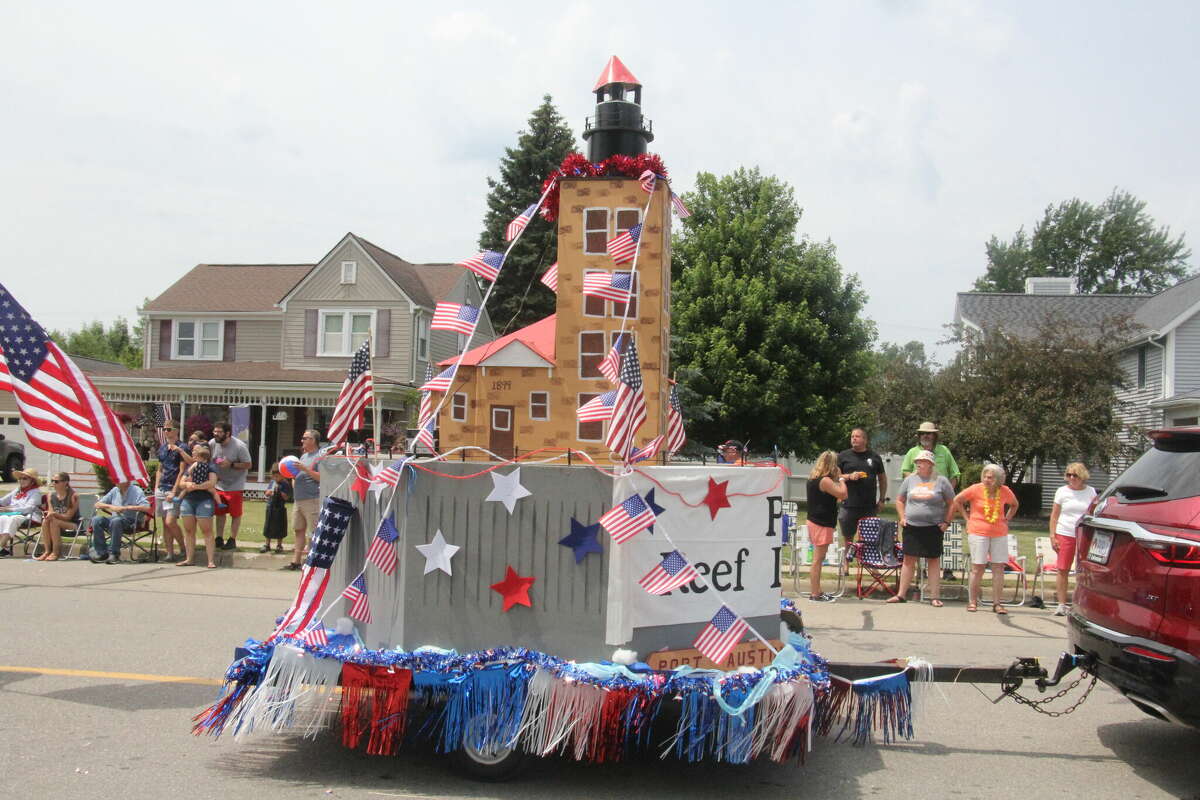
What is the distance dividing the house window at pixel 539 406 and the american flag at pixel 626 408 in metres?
3.75

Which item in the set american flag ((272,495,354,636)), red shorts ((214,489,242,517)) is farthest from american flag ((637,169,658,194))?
red shorts ((214,489,242,517))

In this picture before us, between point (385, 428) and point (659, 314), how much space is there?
2178 centimetres

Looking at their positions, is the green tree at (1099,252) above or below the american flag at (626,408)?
above

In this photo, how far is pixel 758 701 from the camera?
4.55 m

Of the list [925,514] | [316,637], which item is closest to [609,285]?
[316,637]

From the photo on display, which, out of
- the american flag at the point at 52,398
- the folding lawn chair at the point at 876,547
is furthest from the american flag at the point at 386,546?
the folding lawn chair at the point at 876,547

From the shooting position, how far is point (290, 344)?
3111 cm

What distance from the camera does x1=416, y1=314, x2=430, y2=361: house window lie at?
30797 millimetres

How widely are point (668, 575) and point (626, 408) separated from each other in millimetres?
822

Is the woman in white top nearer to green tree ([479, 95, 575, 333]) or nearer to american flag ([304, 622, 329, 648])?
american flag ([304, 622, 329, 648])

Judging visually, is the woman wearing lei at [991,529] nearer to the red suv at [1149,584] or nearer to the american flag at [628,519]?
the red suv at [1149,584]

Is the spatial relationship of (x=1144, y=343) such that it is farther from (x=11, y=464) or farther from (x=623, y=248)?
(x=11, y=464)

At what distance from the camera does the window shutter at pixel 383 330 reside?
100 feet

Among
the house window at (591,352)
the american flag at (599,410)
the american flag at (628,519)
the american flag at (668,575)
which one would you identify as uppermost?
the house window at (591,352)
